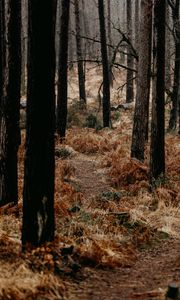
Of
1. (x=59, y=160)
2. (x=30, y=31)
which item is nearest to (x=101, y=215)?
(x=30, y=31)

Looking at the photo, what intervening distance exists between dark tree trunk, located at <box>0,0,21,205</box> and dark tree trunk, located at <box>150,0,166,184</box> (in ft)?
10.5

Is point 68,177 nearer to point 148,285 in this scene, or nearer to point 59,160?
point 59,160

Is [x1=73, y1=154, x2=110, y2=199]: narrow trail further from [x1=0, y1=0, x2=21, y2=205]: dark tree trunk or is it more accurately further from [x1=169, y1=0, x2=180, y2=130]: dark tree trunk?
[x1=169, y1=0, x2=180, y2=130]: dark tree trunk

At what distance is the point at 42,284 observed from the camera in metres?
4.75

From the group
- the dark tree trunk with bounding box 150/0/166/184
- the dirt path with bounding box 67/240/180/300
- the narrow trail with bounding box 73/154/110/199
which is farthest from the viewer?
the narrow trail with bounding box 73/154/110/199

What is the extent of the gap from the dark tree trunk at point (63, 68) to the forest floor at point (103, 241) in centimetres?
373

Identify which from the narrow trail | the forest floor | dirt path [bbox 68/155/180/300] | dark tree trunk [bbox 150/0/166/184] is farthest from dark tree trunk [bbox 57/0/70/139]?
dirt path [bbox 68/155/180/300]

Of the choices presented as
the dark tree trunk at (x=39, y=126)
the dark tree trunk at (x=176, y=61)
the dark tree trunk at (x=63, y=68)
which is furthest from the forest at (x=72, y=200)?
the dark tree trunk at (x=176, y=61)

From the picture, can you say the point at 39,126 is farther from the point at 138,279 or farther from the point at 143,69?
the point at 143,69

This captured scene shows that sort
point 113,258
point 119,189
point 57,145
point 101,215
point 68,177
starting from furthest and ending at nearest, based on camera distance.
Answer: point 57,145 → point 68,177 → point 119,189 → point 101,215 → point 113,258

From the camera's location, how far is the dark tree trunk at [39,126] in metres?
5.25

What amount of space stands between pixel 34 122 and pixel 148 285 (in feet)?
7.89

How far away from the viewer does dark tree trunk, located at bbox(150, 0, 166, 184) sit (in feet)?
30.8

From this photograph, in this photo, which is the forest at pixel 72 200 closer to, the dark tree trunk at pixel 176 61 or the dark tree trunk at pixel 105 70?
the dark tree trunk at pixel 176 61
